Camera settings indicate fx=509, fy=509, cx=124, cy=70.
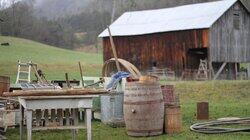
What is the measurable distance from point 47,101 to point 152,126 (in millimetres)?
2970

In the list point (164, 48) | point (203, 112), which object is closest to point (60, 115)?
point (203, 112)

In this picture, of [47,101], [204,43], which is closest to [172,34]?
[204,43]

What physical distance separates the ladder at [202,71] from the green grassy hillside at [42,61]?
8.82 m

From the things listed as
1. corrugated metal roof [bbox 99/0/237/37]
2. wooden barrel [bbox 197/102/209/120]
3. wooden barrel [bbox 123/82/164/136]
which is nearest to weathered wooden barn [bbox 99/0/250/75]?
corrugated metal roof [bbox 99/0/237/37]

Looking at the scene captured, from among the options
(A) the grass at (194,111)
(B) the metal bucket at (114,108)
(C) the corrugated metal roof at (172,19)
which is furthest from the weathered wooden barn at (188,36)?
(B) the metal bucket at (114,108)

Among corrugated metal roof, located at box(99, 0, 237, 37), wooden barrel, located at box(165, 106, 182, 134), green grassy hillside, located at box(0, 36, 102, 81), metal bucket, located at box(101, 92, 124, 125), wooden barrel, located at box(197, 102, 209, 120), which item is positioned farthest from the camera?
green grassy hillside, located at box(0, 36, 102, 81)

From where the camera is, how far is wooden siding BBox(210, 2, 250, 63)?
36375mm

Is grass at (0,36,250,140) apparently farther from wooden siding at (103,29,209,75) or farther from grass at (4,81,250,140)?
wooden siding at (103,29,209,75)

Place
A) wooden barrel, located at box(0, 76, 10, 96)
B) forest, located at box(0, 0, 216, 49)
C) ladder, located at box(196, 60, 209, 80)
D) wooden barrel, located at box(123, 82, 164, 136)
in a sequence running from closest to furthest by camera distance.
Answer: wooden barrel, located at box(123, 82, 164, 136) < wooden barrel, located at box(0, 76, 10, 96) < ladder, located at box(196, 60, 209, 80) < forest, located at box(0, 0, 216, 49)

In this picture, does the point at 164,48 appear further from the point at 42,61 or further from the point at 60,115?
the point at 60,115

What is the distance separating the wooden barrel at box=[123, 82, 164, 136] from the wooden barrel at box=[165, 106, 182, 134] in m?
0.26

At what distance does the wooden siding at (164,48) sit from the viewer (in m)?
36.2

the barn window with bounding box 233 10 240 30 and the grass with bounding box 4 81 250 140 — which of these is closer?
the grass with bounding box 4 81 250 140

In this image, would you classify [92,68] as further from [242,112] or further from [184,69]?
[242,112]
